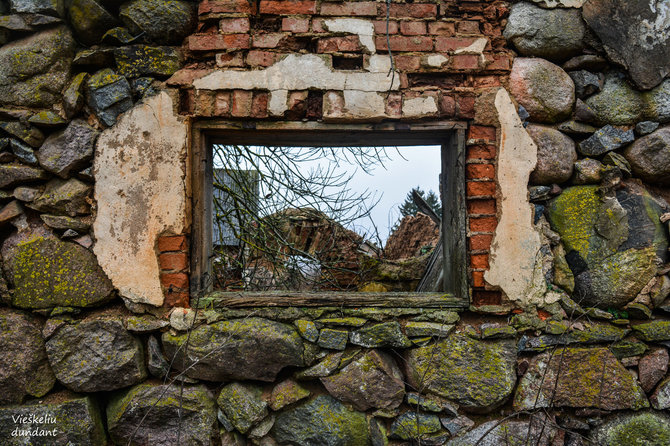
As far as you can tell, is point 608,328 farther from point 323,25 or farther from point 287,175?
point 287,175

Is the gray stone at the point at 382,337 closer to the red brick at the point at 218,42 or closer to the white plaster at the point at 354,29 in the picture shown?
the white plaster at the point at 354,29

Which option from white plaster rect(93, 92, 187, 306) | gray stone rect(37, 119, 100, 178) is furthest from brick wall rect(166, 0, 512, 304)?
gray stone rect(37, 119, 100, 178)

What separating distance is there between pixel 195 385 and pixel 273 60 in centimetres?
149

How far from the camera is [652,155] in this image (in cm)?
185

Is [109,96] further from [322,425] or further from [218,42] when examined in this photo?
[322,425]

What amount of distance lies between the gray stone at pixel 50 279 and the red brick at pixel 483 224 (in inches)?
64.9

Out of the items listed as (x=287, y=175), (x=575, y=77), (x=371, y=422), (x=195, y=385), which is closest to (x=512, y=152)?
(x=575, y=77)

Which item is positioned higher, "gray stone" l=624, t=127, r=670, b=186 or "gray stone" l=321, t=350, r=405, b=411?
"gray stone" l=624, t=127, r=670, b=186

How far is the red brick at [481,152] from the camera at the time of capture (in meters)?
1.89

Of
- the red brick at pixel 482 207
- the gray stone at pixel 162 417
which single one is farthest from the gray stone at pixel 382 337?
the gray stone at pixel 162 417

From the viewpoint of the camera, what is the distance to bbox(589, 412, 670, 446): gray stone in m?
1.74

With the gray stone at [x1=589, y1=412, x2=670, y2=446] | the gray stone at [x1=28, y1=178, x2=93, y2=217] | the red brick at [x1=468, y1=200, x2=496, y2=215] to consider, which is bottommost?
the gray stone at [x1=589, y1=412, x2=670, y2=446]

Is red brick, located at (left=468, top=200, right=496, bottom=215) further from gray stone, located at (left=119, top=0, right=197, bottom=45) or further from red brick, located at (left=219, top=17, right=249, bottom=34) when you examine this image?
gray stone, located at (left=119, top=0, right=197, bottom=45)

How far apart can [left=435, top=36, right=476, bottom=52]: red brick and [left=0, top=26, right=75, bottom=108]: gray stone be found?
1.72 m
